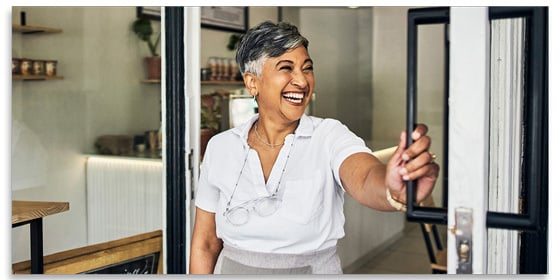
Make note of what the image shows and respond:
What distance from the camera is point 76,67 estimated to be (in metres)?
3.05

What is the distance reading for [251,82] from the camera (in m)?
2.37

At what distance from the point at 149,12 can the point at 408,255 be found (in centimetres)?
149

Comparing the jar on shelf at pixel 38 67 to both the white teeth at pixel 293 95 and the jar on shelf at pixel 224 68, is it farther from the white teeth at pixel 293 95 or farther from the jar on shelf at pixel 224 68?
the white teeth at pixel 293 95

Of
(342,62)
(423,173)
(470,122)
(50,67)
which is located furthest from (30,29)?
(470,122)

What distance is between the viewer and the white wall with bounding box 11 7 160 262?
2656 millimetres

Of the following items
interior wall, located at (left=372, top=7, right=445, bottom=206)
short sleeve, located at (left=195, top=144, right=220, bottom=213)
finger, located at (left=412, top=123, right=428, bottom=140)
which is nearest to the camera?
finger, located at (left=412, top=123, right=428, bottom=140)

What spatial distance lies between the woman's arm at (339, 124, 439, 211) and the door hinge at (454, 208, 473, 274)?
0.50 ft

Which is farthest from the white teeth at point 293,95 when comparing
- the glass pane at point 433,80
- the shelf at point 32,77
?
the shelf at point 32,77

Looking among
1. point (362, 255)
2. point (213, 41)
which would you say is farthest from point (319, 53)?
point (362, 255)

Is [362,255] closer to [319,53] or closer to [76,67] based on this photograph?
[319,53]

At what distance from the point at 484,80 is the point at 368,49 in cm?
187

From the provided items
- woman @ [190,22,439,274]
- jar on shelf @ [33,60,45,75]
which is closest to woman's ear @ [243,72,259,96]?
woman @ [190,22,439,274]

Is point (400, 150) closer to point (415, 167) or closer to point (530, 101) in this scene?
point (415, 167)

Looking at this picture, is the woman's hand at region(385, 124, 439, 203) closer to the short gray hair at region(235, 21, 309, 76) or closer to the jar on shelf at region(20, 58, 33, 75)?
the short gray hair at region(235, 21, 309, 76)
